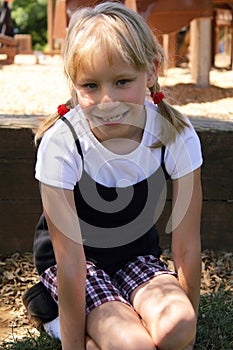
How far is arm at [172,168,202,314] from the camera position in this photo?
7.29 feet

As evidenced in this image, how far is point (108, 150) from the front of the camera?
221 centimetres

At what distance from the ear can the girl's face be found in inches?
1.3

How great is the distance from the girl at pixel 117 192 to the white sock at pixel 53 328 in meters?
0.12

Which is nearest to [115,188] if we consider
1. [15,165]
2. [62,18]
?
[15,165]

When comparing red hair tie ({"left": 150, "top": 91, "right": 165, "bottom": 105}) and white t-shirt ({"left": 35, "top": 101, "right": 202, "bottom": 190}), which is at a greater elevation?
red hair tie ({"left": 150, "top": 91, "right": 165, "bottom": 105})

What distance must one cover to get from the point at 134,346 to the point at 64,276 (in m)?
0.32

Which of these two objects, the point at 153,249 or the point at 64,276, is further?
the point at 153,249

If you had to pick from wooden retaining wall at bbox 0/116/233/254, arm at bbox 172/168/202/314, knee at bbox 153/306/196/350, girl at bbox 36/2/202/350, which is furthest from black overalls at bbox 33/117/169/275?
wooden retaining wall at bbox 0/116/233/254

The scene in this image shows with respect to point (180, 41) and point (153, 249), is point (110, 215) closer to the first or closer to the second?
Result: point (153, 249)

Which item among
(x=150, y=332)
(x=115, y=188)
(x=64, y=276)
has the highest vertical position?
(x=115, y=188)

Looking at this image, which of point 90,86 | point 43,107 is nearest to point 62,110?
point 90,86

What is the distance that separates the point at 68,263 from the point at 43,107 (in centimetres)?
364

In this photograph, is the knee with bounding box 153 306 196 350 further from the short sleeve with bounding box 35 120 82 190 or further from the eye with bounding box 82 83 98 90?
the eye with bounding box 82 83 98 90

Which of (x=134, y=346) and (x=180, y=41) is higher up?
(x=134, y=346)
